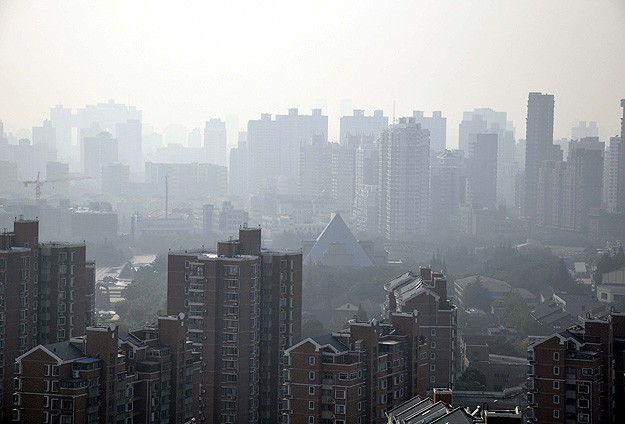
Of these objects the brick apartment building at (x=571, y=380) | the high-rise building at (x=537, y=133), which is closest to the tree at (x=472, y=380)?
the brick apartment building at (x=571, y=380)

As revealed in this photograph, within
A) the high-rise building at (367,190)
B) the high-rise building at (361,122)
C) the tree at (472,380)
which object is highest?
the high-rise building at (361,122)

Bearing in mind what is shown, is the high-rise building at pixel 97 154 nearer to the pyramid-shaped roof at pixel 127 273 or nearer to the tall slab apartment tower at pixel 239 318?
the pyramid-shaped roof at pixel 127 273

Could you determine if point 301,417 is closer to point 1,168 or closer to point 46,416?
point 46,416

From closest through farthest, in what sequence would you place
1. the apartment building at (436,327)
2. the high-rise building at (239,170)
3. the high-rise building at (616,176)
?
the apartment building at (436,327) < the high-rise building at (616,176) < the high-rise building at (239,170)

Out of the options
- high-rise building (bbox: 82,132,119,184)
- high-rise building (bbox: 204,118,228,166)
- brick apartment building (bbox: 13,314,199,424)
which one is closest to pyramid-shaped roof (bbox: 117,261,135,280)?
brick apartment building (bbox: 13,314,199,424)

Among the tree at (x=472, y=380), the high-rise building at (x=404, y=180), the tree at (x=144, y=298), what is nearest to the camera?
the tree at (x=472, y=380)

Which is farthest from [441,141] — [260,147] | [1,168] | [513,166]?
[1,168]

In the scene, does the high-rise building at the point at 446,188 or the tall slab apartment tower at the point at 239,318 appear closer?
the tall slab apartment tower at the point at 239,318

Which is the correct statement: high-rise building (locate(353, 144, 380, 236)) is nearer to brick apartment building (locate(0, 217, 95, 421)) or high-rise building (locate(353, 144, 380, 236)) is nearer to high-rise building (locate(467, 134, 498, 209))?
high-rise building (locate(467, 134, 498, 209))
